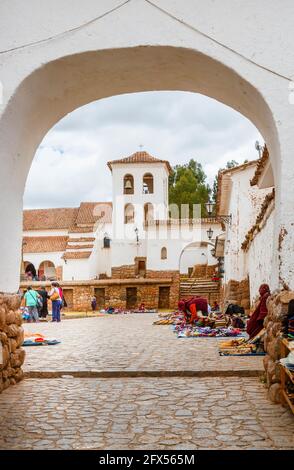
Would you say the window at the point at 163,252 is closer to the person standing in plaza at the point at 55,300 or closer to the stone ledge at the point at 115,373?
the person standing in plaza at the point at 55,300

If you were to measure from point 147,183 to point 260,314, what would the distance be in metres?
32.0

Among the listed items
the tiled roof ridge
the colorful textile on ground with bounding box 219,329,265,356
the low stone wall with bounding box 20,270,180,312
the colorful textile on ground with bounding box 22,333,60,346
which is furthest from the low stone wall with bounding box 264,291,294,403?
the low stone wall with bounding box 20,270,180,312

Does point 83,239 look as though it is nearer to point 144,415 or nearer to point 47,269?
point 47,269

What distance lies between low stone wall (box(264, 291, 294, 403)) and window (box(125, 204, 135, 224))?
107 feet

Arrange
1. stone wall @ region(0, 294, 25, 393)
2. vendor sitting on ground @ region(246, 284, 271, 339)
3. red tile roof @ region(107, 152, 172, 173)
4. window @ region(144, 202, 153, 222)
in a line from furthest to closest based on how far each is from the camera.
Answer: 1. window @ region(144, 202, 153, 222)
2. red tile roof @ region(107, 152, 172, 173)
3. vendor sitting on ground @ region(246, 284, 271, 339)
4. stone wall @ region(0, 294, 25, 393)

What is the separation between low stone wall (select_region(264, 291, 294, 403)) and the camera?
15.1 feet

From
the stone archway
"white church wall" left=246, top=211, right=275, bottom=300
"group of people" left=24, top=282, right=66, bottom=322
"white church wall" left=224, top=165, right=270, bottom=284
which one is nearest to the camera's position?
the stone archway

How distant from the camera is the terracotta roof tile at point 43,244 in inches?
1660

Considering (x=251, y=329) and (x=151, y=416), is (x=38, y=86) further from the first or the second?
(x=251, y=329)

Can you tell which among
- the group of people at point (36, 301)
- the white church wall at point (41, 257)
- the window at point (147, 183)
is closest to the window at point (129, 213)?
the window at point (147, 183)

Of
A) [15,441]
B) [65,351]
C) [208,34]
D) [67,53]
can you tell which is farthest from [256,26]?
[65,351]

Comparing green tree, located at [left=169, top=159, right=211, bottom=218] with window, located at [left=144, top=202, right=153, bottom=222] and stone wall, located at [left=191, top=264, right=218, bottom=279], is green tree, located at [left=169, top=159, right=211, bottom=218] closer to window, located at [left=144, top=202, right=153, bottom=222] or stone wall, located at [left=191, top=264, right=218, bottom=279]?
window, located at [left=144, top=202, right=153, bottom=222]

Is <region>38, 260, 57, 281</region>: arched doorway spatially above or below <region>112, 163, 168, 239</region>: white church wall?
below
